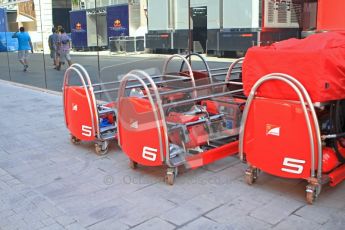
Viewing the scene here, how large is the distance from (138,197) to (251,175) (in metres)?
1.12

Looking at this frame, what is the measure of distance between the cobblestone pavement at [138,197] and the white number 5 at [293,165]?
281mm

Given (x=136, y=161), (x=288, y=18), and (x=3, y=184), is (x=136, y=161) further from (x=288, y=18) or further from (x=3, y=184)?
(x=288, y=18)

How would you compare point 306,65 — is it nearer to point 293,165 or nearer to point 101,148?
point 293,165

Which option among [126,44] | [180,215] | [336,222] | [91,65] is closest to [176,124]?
[180,215]

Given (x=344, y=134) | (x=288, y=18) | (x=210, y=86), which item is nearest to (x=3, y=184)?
(x=210, y=86)

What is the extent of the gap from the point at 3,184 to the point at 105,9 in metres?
6.83

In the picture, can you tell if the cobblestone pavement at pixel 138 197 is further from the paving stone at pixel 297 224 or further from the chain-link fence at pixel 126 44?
the chain-link fence at pixel 126 44

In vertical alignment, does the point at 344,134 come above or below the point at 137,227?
above

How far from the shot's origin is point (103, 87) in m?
6.08

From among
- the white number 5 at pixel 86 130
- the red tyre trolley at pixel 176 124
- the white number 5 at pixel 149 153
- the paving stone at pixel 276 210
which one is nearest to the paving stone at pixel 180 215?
the paving stone at pixel 276 210

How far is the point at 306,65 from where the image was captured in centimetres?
354

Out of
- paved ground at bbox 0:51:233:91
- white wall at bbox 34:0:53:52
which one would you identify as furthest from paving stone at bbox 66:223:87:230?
white wall at bbox 34:0:53:52

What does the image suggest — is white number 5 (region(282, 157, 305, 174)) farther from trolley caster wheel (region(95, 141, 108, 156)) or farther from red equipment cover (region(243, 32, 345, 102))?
trolley caster wheel (region(95, 141, 108, 156))

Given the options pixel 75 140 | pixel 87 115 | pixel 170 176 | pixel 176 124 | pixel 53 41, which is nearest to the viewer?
pixel 170 176
